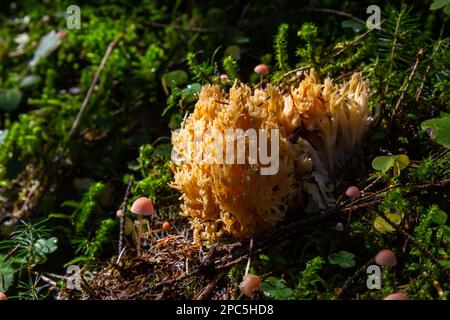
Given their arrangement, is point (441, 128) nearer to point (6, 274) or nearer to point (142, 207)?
point (142, 207)

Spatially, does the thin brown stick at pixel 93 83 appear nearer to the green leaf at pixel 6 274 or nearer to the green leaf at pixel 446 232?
the green leaf at pixel 6 274

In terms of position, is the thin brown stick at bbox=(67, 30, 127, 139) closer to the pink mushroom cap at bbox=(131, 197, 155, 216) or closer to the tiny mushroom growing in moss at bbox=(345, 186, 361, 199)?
the pink mushroom cap at bbox=(131, 197, 155, 216)

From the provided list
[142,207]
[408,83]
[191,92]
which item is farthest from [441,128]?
[142,207]

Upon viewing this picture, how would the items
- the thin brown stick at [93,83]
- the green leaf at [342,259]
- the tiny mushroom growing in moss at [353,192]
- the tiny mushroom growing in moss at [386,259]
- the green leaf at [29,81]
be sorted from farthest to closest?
1. the green leaf at [29,81]
2. the thin brown stick at [93,83]
3. the tiny mushroom growing in moss at [353,192]
4. the green leaf at [342,259]
5. the tiny mushroom growing in moss at [386,259]

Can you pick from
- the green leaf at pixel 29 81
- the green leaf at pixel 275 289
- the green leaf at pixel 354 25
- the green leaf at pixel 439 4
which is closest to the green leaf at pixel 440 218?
the green leaf at pixel 275 289

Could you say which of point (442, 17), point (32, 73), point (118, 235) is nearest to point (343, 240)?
point (118, 235)

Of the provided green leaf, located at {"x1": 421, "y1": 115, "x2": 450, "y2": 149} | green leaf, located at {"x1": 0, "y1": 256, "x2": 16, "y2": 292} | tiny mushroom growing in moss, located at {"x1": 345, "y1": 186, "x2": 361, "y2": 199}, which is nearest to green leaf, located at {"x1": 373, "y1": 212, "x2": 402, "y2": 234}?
tiny mushroom growing in moss, located at {"x1": 345, "y1": 186, "x2": 361, "y2": 199}
